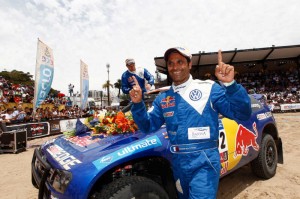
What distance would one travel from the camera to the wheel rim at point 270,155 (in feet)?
13.2

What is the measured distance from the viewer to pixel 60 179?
2.11 m

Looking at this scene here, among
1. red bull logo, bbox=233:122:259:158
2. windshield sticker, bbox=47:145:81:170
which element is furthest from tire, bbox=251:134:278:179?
windshield sticker, bbox=47:145:81:170

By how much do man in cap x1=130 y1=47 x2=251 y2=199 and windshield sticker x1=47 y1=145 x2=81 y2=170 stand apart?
0.70 meters

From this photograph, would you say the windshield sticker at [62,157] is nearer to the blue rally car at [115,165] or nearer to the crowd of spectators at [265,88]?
the blue rally car at [115,165]

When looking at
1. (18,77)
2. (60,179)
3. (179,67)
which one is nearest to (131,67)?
(179,67)

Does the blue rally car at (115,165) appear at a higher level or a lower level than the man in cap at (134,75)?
lower

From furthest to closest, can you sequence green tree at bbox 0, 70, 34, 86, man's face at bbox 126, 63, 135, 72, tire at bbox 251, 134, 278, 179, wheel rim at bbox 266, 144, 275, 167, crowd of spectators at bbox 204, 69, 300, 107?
green tree at bbox 0, 70, 34, 86 < crowd of spectators at bbox 204, 69, 300, 107 < man's face at bbox 126, 63, 135, 72 < wheel rim at bbox 266, 144, 275, 167 < tire at bbox 251, 134, 278, 179

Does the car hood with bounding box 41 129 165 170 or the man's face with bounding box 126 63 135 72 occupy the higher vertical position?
the man's face with bounding box 126 63 135 72

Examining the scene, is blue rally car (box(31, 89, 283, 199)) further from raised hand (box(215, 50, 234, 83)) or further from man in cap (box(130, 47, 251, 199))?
raised hand (box(215, 50, 234, 83))

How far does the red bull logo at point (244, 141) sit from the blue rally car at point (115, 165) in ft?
0.04

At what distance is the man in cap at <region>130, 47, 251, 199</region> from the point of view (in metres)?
1.83

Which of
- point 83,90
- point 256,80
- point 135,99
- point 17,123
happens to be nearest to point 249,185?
point 135,99

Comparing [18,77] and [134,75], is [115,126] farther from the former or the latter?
[18,77]

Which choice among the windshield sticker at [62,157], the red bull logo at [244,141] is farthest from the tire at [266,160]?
the windshield sticker at [62,157]
